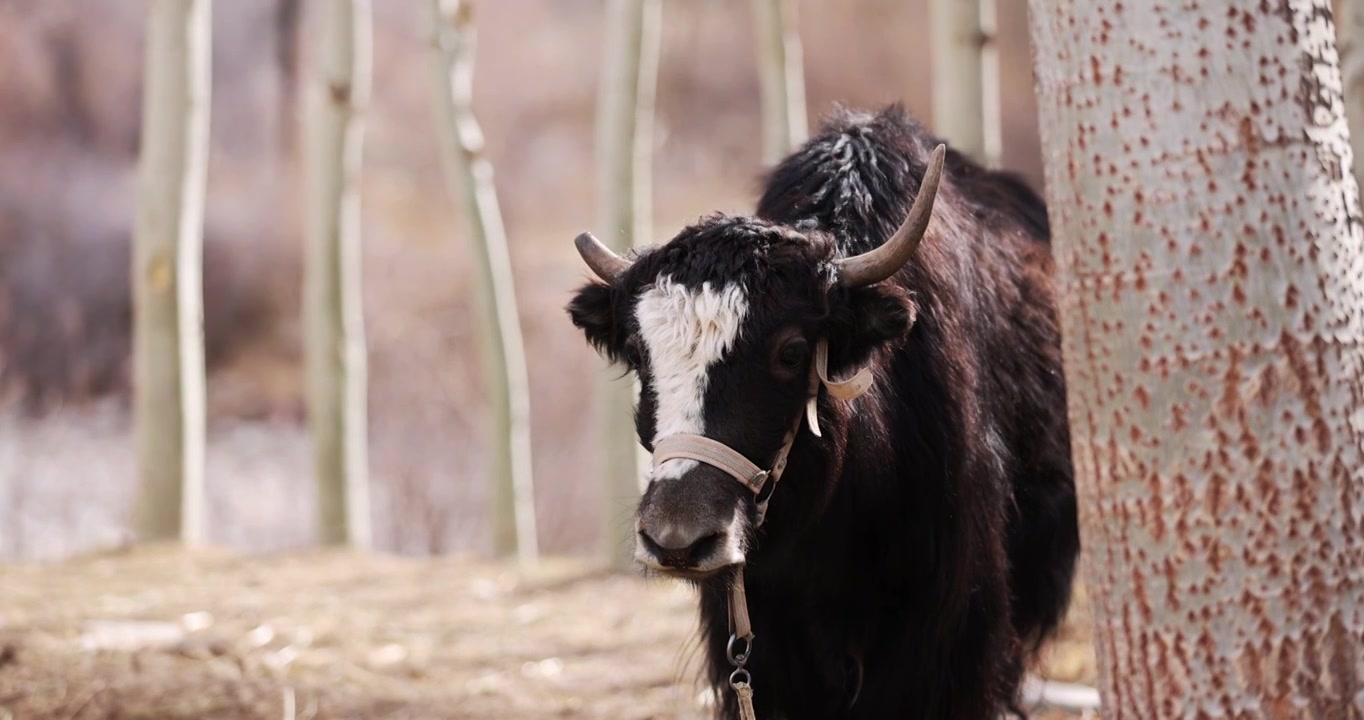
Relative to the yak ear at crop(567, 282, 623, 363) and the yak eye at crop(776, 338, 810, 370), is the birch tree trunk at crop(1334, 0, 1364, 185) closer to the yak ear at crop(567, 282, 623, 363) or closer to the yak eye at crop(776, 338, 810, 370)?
the yak eye at crop(776, 338, 810, 370)

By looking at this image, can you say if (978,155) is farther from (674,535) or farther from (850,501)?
(674,535)

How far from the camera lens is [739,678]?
14.0 ft

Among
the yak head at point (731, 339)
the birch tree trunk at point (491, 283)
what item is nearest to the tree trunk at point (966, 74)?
the birch tree trunk at point (491, 283)

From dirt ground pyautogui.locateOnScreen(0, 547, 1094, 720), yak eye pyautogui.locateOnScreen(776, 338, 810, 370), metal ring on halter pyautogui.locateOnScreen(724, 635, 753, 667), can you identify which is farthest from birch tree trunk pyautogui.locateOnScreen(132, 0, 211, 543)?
yak eye pyautogui.locateOnScreen(776, 338, 810, 370)

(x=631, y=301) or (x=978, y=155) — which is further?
(x=978, y=155)

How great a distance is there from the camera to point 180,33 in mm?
9859

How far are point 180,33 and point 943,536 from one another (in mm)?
7407

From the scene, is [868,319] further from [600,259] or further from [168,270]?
[168,270]

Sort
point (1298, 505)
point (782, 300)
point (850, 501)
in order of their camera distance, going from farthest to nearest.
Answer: point (850, 501)
point (782, 300)
point (1298, 505)

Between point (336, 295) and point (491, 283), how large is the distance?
1.15 meters

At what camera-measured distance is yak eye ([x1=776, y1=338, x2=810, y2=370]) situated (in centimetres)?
384

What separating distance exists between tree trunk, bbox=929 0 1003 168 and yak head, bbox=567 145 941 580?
14.0ft

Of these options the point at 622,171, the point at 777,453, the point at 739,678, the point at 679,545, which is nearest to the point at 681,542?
the point at 679,545

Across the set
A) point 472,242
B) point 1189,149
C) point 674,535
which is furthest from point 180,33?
point 1189,149
